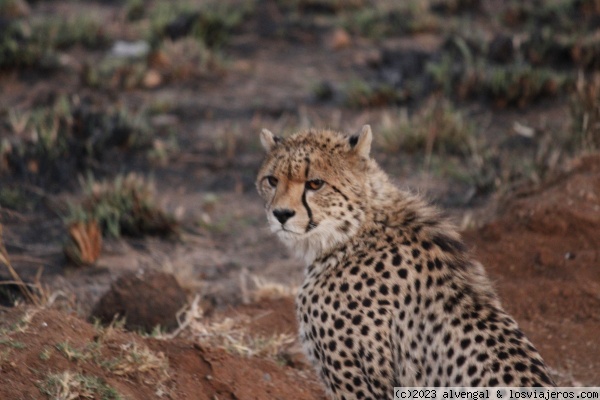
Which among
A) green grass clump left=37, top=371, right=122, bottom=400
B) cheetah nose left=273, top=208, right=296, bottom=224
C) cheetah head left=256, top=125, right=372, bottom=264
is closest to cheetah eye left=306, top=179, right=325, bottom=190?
cheetah head left=256, top=125, right=372, bottom=264

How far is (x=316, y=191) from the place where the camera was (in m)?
3.85

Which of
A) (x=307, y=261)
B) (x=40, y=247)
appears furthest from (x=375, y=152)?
(x=307, y=261)

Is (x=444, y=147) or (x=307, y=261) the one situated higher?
(x=307, y=261)

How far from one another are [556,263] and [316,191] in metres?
1.83

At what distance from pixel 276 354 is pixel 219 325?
11.4 inches

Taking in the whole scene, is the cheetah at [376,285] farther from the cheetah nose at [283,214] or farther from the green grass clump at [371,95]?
the green grass clump at [371,95]

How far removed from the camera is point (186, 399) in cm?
364

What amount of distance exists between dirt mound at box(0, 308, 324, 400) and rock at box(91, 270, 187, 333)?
0.62 metres

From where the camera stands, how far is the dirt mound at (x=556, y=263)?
457 centimetres

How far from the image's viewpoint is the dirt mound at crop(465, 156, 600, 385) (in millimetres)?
4574

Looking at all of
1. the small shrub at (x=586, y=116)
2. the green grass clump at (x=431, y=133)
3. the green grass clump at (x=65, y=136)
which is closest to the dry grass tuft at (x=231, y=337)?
the small shrub at (x=586, y=116)

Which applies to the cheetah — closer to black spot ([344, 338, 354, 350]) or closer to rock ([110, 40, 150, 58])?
black spot ([344, 338, 354, 350])

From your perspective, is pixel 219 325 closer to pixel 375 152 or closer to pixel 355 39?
pixel 375 152

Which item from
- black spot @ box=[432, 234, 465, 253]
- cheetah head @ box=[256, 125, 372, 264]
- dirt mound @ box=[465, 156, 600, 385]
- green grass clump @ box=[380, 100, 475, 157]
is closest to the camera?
black spot @ box=[432, 234, 465, 253]
